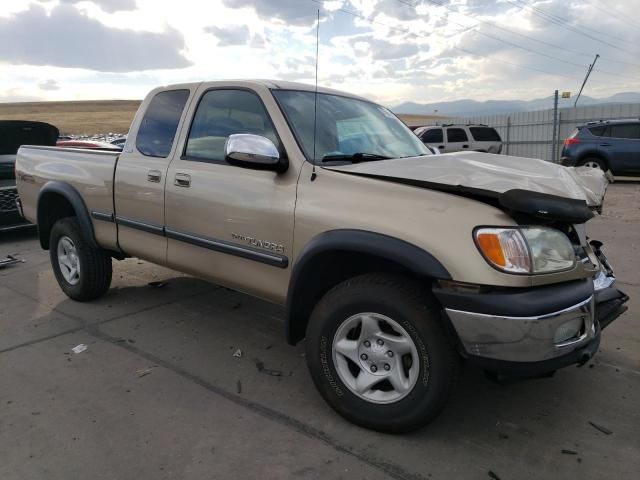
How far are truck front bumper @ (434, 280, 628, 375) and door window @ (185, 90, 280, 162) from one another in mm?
1655

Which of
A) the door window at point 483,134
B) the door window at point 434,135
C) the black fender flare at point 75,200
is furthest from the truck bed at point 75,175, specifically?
the door window at point 483,134

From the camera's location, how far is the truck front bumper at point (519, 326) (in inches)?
93.0

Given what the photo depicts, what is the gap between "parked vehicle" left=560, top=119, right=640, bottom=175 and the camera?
13.6 metres

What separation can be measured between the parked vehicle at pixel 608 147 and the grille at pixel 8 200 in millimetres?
12827

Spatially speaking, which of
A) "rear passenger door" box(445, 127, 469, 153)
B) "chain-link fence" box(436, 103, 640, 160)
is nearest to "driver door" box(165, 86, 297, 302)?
"rear passenger door" box(445, 127, 469, 153)

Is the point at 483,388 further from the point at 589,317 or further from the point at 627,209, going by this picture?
the point at 627,209

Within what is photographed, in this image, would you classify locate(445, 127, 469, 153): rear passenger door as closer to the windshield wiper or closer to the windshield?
the windshield

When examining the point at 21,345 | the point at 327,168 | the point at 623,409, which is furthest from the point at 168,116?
the point at 623,409

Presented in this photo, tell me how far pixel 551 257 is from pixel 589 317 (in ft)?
1.27

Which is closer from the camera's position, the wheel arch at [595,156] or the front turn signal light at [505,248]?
the front turn signal light at [505,248]

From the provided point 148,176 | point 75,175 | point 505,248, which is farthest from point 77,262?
point 505,248

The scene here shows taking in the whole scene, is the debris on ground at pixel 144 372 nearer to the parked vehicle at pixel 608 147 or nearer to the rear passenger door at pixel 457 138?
the parked vehicle at pixel 608 147

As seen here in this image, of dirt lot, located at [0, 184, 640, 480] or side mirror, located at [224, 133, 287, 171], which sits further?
side mirror, located at [224, 133, 287, 171]

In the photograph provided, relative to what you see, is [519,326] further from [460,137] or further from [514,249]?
[460,137]
